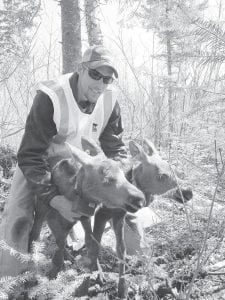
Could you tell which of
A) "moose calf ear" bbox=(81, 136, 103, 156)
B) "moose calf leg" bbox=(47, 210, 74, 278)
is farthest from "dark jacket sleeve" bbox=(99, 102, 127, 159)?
"moose calf leg" bbox=(47, 210, 74, 278)

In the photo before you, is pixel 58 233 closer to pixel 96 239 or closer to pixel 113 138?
pixel 96 239

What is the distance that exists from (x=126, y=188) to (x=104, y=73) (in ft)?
4.45

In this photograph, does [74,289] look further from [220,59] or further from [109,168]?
[220,59]

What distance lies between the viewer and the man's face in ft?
12.2

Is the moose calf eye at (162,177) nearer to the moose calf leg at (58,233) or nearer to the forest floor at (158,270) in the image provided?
the forest floor at (158,270)

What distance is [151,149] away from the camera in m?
3.86

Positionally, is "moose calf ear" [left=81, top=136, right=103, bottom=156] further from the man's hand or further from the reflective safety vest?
the man's hand

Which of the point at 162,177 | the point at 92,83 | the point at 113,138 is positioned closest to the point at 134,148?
the point at 162,177

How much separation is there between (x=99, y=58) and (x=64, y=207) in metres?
1.55

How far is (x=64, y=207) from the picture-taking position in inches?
129

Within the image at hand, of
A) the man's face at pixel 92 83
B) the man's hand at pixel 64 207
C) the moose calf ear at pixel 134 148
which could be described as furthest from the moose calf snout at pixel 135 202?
the man's face at pixel 92 83

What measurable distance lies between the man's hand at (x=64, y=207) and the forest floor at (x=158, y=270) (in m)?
0.35

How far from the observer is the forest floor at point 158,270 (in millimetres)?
2811

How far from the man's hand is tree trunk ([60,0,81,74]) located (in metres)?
3.58
